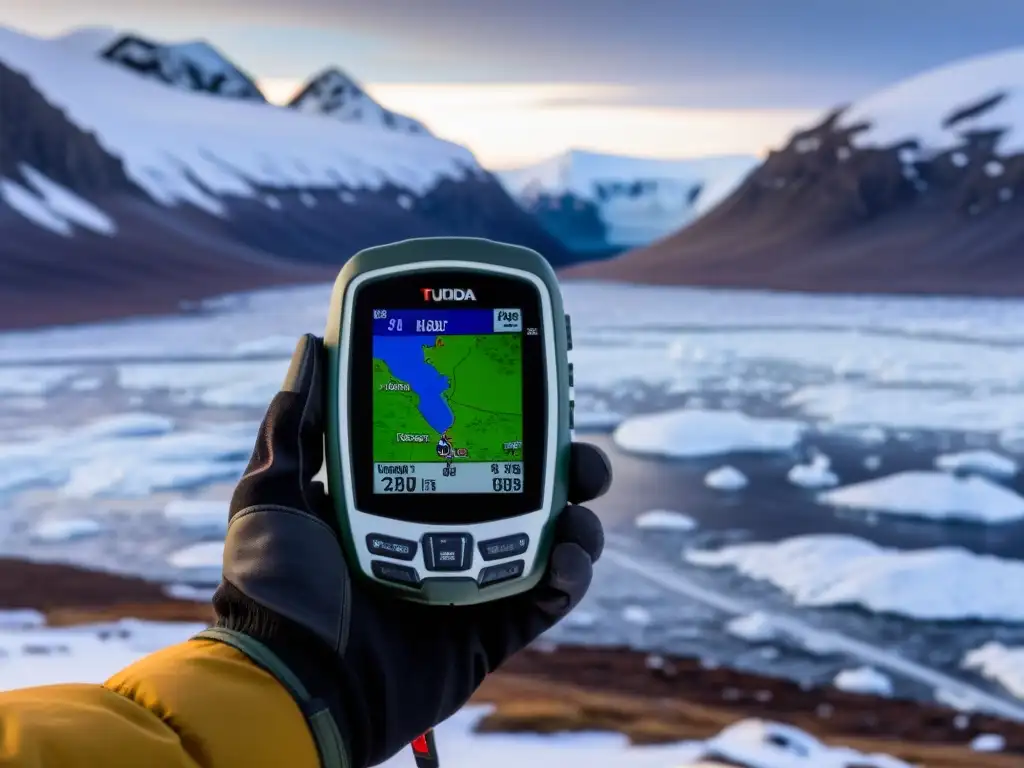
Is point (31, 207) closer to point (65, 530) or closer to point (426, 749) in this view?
point (65, 530)

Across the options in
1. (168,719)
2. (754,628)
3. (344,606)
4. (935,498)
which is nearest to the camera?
(168,719)

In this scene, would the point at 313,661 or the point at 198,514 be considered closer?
the point at 313,661

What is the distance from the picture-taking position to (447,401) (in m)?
0.65

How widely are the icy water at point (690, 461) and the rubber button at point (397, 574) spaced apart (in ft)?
4.06

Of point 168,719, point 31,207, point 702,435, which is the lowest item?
point 702,435

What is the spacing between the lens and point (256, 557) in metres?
0.54

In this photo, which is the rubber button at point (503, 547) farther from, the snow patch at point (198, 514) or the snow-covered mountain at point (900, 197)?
the snow-covered mountain at point (900, 197)

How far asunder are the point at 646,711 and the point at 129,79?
34.7ft

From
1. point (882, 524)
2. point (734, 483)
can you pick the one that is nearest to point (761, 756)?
point (882, 524)

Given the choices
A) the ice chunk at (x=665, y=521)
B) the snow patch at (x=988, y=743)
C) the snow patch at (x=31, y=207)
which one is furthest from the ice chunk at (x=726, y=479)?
the snow patch at (x=31, y=207)

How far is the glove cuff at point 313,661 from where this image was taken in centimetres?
51

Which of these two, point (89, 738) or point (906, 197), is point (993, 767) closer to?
point (89, 738)

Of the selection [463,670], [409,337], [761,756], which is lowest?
[761,756]

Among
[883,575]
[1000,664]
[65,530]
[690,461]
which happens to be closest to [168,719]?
[1000,664]
